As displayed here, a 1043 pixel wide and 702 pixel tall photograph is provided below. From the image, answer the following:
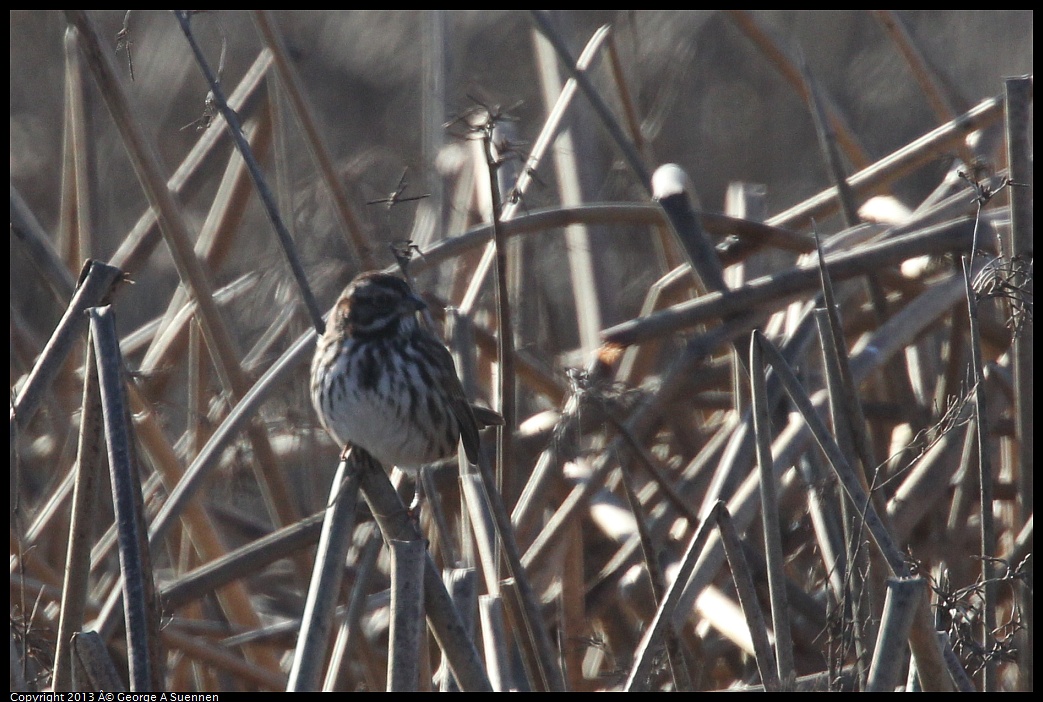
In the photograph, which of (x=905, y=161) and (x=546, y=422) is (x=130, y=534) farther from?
(x=905, y=161)

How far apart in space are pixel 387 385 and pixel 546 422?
718 millimetres

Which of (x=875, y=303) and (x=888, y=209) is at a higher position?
(x=888, y=209)

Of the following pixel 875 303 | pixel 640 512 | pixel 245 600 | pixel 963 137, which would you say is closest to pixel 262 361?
pixel 245 600

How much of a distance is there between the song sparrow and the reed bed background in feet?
0.31

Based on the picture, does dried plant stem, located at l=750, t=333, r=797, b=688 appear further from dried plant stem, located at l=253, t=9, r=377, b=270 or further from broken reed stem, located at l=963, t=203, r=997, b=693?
dried plant stem, located at l=253, t=9, r=377, b=270

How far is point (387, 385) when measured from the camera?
3902 millimetres

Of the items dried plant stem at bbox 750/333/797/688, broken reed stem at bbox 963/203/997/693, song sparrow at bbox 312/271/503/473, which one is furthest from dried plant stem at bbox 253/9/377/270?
broken reed stem at bbox 963/203/997/693

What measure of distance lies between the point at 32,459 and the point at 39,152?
10.2 feet

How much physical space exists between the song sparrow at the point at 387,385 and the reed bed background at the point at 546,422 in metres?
0.10

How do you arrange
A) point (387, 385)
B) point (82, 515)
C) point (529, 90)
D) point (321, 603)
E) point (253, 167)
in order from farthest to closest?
point (529, 90)
point (387, 385)
point (253, 167)
point (82, 515)
point (321, 603)

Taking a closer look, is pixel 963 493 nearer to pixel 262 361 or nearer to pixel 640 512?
pixel 640 512

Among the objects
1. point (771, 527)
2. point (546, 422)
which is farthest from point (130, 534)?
point (546, 422)

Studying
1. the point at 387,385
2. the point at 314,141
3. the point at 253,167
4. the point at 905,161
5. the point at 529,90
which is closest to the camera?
the point at 253,167

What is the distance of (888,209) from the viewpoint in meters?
4.68
